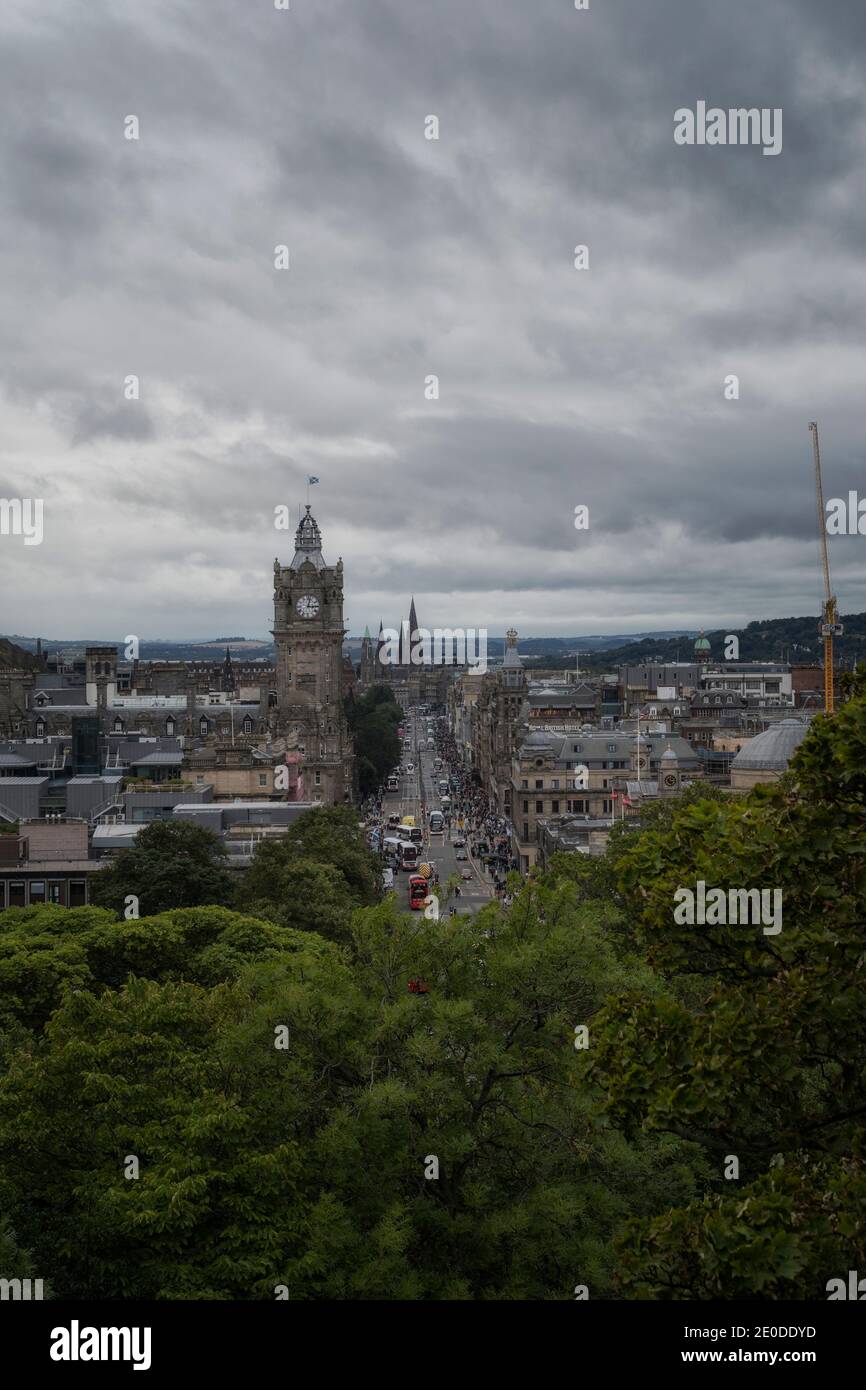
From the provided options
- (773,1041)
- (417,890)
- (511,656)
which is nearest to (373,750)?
(511,656)

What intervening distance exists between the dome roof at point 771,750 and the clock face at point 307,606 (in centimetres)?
7336

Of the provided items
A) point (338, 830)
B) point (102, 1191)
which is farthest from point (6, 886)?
point (102, 1191)

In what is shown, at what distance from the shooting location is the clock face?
506 feet

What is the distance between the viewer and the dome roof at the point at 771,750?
8675 cm

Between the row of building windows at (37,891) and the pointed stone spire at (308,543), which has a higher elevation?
the pointed stone spire at (308,543)

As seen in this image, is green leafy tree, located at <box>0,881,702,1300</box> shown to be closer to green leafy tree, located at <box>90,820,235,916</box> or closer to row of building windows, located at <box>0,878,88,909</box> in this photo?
green leafy tree, located at <box>90,820,235,916</box>

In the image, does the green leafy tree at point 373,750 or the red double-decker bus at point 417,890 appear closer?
the red double-decker bus at point 417,890

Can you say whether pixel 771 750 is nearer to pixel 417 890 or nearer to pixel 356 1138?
pixel 417 890

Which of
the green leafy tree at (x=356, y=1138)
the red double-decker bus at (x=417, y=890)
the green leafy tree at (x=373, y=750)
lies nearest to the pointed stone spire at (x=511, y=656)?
the green leafy tree at (x=373, y=750)

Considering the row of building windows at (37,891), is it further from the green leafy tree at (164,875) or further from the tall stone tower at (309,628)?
the tall stone tower at (309,628)

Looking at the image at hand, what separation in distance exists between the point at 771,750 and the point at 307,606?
7695cm
